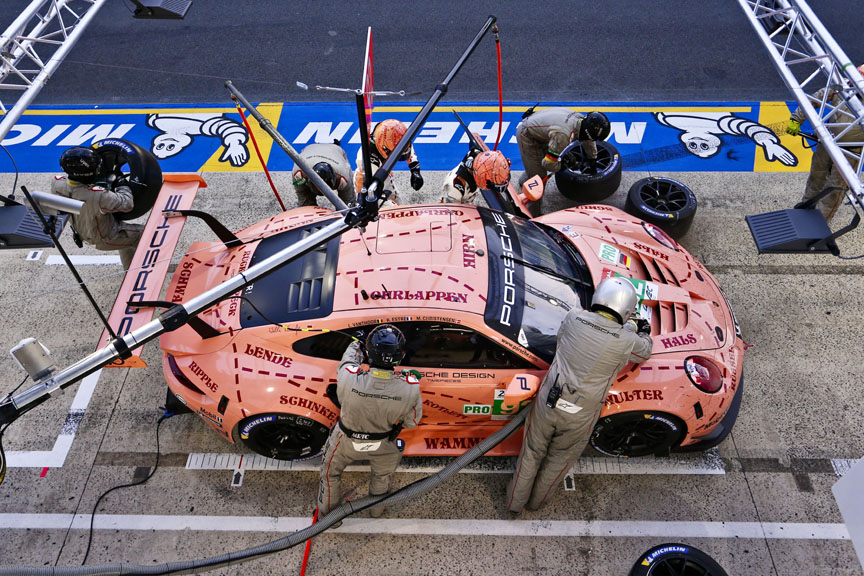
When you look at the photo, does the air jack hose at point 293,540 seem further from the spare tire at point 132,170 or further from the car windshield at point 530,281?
the spare tire at point 132,170

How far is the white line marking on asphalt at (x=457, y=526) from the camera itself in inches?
194

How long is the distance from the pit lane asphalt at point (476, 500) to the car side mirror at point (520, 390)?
2.98ft

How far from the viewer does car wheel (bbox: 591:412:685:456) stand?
476cm

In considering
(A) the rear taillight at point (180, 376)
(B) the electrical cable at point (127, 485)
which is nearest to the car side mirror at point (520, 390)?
(A) the rear taillight at point (180, 376)

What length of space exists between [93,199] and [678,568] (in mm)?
5439

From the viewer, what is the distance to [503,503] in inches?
201

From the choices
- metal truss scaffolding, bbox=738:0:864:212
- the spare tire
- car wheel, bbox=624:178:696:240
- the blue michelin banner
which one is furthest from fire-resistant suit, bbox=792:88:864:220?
the spare tire

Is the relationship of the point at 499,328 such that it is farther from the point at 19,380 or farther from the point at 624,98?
the point at 624,98

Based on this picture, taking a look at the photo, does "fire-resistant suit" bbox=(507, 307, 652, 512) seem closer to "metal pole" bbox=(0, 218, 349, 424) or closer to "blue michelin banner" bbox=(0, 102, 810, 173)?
"metal pole" bbox=(0, 218, 349, 424)

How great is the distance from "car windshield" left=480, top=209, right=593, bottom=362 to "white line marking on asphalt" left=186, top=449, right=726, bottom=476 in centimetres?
114

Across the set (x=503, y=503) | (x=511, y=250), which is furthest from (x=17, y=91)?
(x=503, y=503)

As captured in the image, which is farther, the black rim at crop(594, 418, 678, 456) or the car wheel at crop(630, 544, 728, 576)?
the black rim at crop(594, 418, 678, 456)

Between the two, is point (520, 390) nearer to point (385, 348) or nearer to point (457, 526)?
point (385, 348)

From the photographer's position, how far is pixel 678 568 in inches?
176
